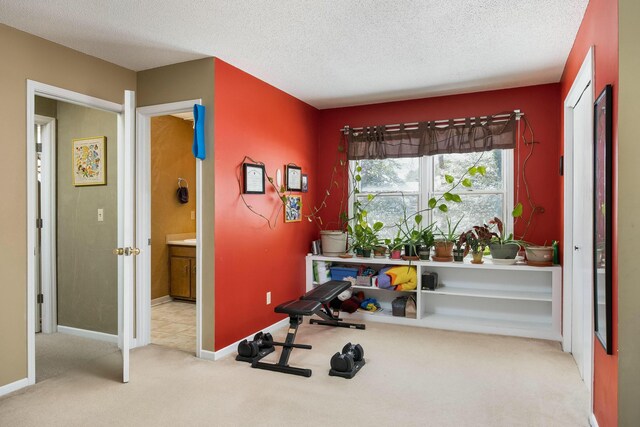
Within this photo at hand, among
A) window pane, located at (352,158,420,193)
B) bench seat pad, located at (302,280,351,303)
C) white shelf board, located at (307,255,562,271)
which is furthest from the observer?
window pane, located at (352,158,420,193)

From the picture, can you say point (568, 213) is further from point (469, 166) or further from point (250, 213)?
point (250, 213)

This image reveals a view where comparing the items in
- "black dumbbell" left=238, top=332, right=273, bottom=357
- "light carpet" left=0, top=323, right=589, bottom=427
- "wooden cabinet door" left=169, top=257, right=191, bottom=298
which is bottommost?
"light carpet" left=0, top=323, right=589, bottom=427

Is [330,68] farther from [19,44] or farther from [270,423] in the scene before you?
[270,423]

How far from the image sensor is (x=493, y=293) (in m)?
4.17

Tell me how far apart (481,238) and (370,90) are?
1.91 meters

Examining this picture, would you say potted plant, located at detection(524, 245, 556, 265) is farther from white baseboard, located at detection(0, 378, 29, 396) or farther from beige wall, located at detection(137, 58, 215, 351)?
white baseboard, located at detection(0, 378, 29, 396)

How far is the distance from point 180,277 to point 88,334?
65.0 inches

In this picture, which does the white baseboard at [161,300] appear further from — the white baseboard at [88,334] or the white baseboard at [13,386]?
the white baseboard at [13,386]

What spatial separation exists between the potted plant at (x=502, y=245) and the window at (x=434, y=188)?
284 millimetres

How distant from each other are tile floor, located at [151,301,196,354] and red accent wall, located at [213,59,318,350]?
1.94ft

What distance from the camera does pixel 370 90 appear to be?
443cm

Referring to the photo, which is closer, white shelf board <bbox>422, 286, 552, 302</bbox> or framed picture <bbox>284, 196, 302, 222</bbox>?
white shelf board <bbox>422, 286, 552, 302</bbox>

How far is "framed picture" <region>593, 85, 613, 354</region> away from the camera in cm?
191

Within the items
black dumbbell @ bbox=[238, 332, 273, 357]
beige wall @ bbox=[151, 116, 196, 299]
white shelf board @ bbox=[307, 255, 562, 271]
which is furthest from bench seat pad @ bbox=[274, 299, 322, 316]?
beige wall @ bbox=[151, 116, 196, 299]
